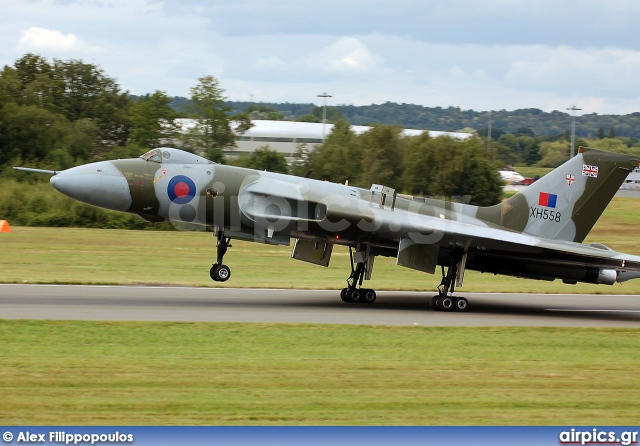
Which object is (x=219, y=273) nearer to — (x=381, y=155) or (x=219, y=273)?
(x=219, y=273)

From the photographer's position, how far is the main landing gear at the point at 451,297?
2033 cm

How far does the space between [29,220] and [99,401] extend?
31.9 meters

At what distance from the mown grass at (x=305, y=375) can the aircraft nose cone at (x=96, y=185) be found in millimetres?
4227

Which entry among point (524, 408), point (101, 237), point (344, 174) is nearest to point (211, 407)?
point (524, 408)

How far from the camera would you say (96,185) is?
18531 mm

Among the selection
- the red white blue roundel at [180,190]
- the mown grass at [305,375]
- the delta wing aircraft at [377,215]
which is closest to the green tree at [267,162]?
the delta wing aircraft at [377,215]

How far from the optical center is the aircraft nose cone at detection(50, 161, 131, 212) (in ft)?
60.6

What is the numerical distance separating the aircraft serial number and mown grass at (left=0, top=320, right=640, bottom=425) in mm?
5706

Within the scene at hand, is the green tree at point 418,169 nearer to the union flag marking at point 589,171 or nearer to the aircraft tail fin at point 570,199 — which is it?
the aircraft tail fin at point 570,199

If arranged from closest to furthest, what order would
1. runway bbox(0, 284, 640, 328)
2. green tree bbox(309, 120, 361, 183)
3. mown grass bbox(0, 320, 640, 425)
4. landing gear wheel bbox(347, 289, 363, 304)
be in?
mown grass bbox(0, 320, 640, 425) < runway bbox(0, 284, 640, 328) < landing gear wheel bbox(347, 289, 363, 304) < green tree bbox(309, 120, 361, 183)

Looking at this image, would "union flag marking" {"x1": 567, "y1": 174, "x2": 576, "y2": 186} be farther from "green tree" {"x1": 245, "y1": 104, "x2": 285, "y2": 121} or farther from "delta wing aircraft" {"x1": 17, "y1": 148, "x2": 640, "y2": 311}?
"green tree" {"x1": 245, "y1": 104, "x2": 285, "y2": 121}

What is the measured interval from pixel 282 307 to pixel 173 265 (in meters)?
9.59

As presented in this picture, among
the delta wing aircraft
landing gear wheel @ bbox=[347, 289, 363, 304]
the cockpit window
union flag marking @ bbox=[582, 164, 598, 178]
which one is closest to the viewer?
the delta wing aircraft

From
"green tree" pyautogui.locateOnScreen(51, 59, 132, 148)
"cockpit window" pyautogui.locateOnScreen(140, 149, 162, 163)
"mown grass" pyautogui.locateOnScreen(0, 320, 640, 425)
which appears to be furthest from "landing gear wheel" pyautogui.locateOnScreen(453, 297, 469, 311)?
"green tree" pyautogui.locateOnScreen(51, 59, 132, 148)
